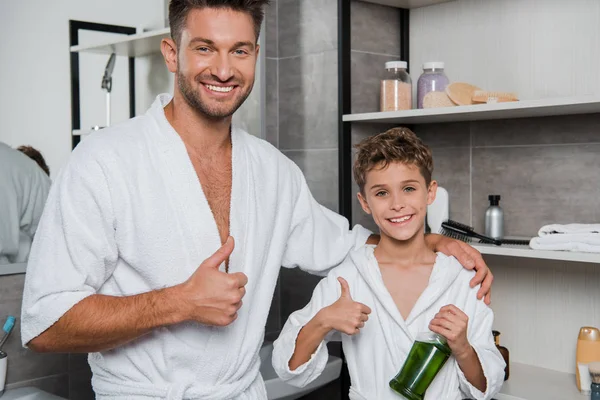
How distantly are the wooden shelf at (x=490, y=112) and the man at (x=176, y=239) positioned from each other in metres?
0.50

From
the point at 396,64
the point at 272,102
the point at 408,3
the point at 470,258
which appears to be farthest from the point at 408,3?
the point at 470,258

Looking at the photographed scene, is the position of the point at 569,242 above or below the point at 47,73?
below

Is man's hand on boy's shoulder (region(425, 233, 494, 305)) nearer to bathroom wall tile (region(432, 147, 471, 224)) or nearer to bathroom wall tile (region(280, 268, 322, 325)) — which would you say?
bathroom wall tile (region(432, 147, 471, 224))

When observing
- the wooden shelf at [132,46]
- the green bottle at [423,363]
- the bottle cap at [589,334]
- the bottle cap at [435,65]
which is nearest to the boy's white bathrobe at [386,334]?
the green bottle at [423,363]

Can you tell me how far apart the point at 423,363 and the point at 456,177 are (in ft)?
3.84

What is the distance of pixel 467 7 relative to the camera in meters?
2.66

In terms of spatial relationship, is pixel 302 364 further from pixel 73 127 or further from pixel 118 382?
pixel 73 127

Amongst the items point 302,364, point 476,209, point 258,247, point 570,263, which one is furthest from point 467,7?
point 302,364

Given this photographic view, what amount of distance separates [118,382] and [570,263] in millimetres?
1479

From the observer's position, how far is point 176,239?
1714 mm

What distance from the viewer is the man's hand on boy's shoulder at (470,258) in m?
1.84

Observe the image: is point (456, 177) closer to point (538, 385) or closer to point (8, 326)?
point (538, 385)

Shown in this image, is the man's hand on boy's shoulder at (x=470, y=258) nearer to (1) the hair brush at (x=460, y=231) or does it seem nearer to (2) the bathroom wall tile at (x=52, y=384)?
(1) the hair brush at (x=460, y=231)

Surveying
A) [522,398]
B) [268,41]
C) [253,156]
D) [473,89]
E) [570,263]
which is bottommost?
[522,398]
